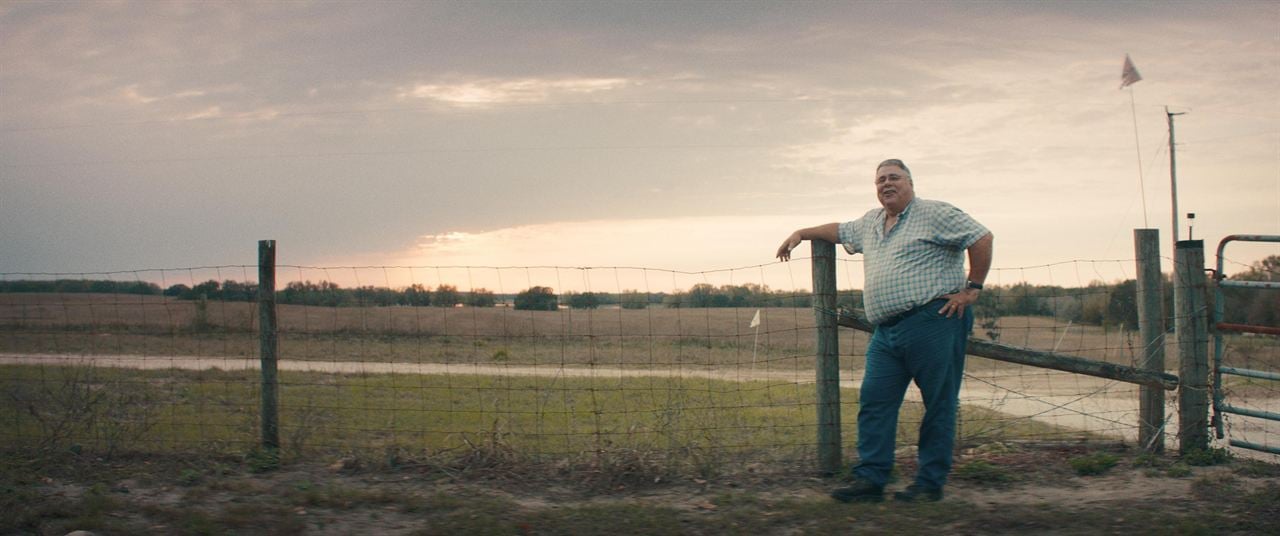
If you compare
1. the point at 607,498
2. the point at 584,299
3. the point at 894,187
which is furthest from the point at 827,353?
the point at 584,299

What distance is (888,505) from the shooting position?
5.91m

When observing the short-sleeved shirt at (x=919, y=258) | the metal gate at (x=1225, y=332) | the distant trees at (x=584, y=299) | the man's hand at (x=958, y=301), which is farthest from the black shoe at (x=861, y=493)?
the distant trees at (x=584, y=299)

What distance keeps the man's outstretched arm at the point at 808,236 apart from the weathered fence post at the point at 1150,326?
2.96m

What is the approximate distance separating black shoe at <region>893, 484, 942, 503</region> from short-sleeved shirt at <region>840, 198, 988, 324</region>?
113cm

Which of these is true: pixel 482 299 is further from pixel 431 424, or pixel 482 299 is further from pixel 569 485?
pixel 569 485

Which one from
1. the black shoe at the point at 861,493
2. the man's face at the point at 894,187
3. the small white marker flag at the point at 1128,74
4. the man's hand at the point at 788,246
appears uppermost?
the small white marker flag at the point at 1128,74

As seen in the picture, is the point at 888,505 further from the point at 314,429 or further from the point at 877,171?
the point at 314,429

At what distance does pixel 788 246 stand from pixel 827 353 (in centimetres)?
92

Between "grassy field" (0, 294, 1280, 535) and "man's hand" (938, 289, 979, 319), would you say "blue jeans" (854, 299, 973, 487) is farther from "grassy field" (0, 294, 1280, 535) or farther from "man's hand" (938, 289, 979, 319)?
"grassy field" (0, 294, 1280, 535)

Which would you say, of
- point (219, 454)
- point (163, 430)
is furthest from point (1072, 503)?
→ point (163, 430)

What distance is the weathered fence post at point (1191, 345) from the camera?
7.41m

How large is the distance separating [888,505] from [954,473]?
123cm

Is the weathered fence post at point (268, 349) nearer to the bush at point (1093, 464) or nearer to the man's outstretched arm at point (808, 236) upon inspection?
the man's outstretched arm at point (808, 236)

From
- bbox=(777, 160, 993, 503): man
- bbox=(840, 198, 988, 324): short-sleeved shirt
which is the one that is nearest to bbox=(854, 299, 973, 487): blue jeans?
bbox=(777, 160, 993, 503): man
